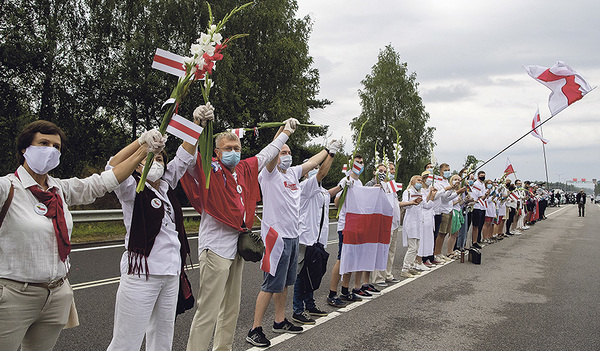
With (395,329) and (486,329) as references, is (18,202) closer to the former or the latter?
(395,329)

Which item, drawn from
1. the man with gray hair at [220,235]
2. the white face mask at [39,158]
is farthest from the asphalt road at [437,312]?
the white face mask at [39,158]

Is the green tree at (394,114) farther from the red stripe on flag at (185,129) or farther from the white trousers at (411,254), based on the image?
the red stripe on flag at (185,129)

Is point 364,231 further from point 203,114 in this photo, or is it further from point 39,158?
point 39,158

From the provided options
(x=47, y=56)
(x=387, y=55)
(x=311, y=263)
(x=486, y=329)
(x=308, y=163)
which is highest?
(x=387, y=55)

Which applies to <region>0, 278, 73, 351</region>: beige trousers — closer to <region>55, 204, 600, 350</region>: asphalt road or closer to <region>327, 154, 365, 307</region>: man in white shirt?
<region>55, 204, 600, 350</region>: asphalt road

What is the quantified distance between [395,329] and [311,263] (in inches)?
49.3

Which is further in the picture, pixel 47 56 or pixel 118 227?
pixel 47 56

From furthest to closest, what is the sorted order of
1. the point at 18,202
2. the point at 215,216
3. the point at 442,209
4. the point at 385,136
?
the point at 385,136
the point at 442,209
the point at 215,216
the point at 18,202

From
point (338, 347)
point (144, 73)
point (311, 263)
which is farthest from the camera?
point (144, 73)

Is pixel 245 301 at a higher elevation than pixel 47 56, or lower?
lower

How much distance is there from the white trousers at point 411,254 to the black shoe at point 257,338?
486 cm

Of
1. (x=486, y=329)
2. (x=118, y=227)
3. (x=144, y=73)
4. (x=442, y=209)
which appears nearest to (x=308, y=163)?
(x=486, y=329)

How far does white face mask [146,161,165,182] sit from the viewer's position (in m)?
3.19

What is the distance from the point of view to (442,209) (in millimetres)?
10852
